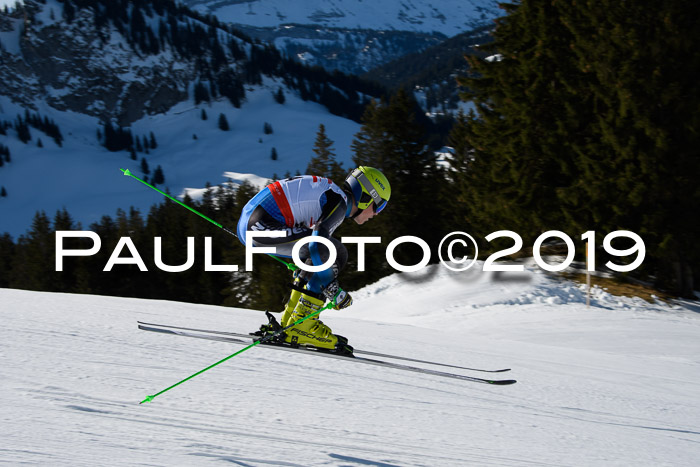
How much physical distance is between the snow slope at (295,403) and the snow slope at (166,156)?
414 ft

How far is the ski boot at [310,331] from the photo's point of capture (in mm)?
5219

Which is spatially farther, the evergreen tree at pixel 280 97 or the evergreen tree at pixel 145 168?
the evergreen tree at pixel 280 97

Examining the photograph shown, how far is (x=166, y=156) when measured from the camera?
17050 centimetres

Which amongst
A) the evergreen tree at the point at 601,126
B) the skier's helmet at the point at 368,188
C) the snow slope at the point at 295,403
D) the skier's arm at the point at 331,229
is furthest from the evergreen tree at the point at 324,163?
the skier's arm at the point at 331,229

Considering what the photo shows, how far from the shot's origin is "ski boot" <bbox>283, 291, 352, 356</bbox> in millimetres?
5219

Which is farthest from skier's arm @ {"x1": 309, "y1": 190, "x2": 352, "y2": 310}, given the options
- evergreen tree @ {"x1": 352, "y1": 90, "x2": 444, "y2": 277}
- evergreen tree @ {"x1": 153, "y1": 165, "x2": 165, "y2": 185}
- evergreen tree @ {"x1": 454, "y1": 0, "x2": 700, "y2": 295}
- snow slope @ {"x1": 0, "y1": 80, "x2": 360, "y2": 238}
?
evergreen tree @ {"x1": 153, "y1": 165, "x2": 165, "y2": 185}

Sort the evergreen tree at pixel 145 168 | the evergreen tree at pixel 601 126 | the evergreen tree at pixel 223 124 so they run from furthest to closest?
the evergreen tree at pixel 223 124
the evergreen tree at pixel 145 168
the evergreen tree at pixel 601 126

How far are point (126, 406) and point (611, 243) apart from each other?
670 inches

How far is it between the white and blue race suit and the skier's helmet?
0.13 m

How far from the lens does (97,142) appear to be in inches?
7042

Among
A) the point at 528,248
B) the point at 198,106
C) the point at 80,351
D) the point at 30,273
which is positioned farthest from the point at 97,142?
the point at 80,351

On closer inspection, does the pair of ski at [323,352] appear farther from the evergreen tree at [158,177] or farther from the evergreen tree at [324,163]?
the evergreen tree at [158,177]

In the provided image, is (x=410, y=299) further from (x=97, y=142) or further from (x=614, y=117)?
(x=97, y=142)

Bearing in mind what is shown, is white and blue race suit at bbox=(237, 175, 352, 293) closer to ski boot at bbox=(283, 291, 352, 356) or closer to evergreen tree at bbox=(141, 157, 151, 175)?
ski boot at bbox=(283, 291, 352, 356)
